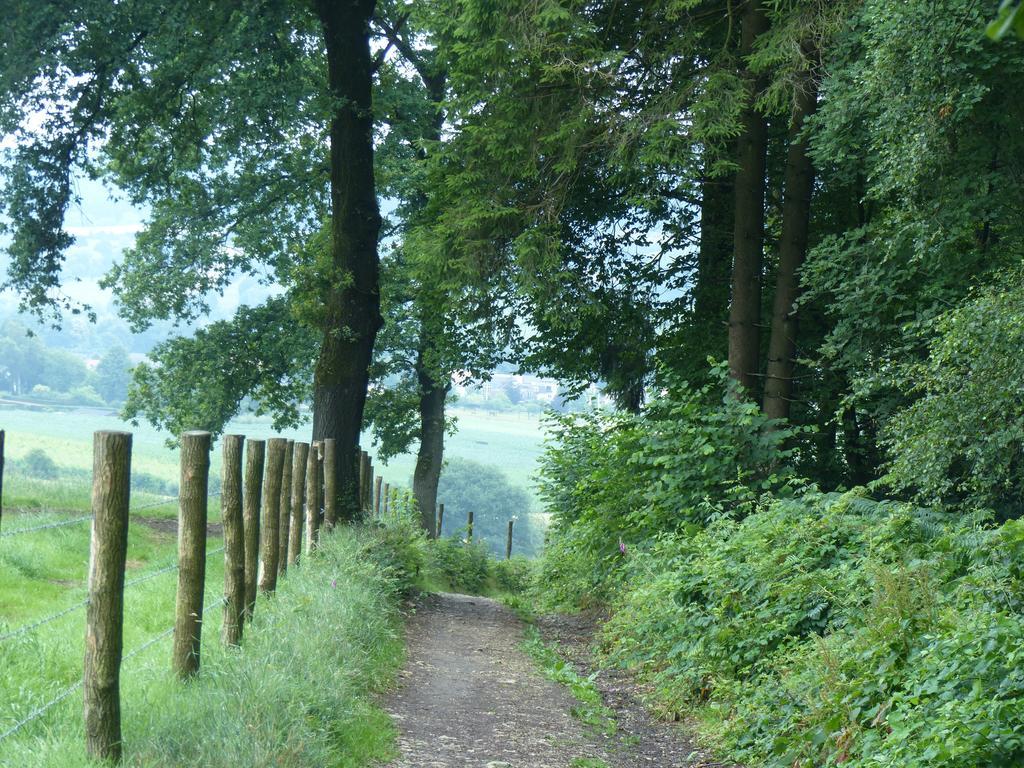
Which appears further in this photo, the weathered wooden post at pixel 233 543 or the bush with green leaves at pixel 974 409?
the bush with green leaves at pixel 974 409

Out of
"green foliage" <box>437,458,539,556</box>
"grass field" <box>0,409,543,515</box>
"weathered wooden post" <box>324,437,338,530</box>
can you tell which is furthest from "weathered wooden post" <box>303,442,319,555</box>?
"green foliage" <box>437,458,539,556</box>

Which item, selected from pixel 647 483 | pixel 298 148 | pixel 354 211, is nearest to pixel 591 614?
pixel 647 483

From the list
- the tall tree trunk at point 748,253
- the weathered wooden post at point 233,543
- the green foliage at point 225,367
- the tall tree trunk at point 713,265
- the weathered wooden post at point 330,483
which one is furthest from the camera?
the green foliage at point 225,367

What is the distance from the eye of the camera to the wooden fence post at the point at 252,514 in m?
8.00

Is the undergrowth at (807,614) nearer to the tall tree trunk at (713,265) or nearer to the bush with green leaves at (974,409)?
the bush with green leaves at (974,409)

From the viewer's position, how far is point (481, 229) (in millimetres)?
15719

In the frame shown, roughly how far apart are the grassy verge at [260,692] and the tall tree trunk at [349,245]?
5.12m

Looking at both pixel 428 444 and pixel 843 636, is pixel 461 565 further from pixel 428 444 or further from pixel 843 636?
pixel 843 636

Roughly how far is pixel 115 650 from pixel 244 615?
264 cm

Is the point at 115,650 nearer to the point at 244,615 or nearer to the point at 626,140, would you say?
the point at 244,615

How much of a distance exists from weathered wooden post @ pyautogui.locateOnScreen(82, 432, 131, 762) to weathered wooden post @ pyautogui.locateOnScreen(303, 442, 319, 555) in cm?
682

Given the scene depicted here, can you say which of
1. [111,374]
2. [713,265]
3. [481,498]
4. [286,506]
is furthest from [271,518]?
[481,498]

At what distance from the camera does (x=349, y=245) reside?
14.7m

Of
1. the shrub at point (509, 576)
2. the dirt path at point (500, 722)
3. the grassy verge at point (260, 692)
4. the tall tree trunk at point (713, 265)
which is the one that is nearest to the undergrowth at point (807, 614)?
the dirt path at point (500, 722)
